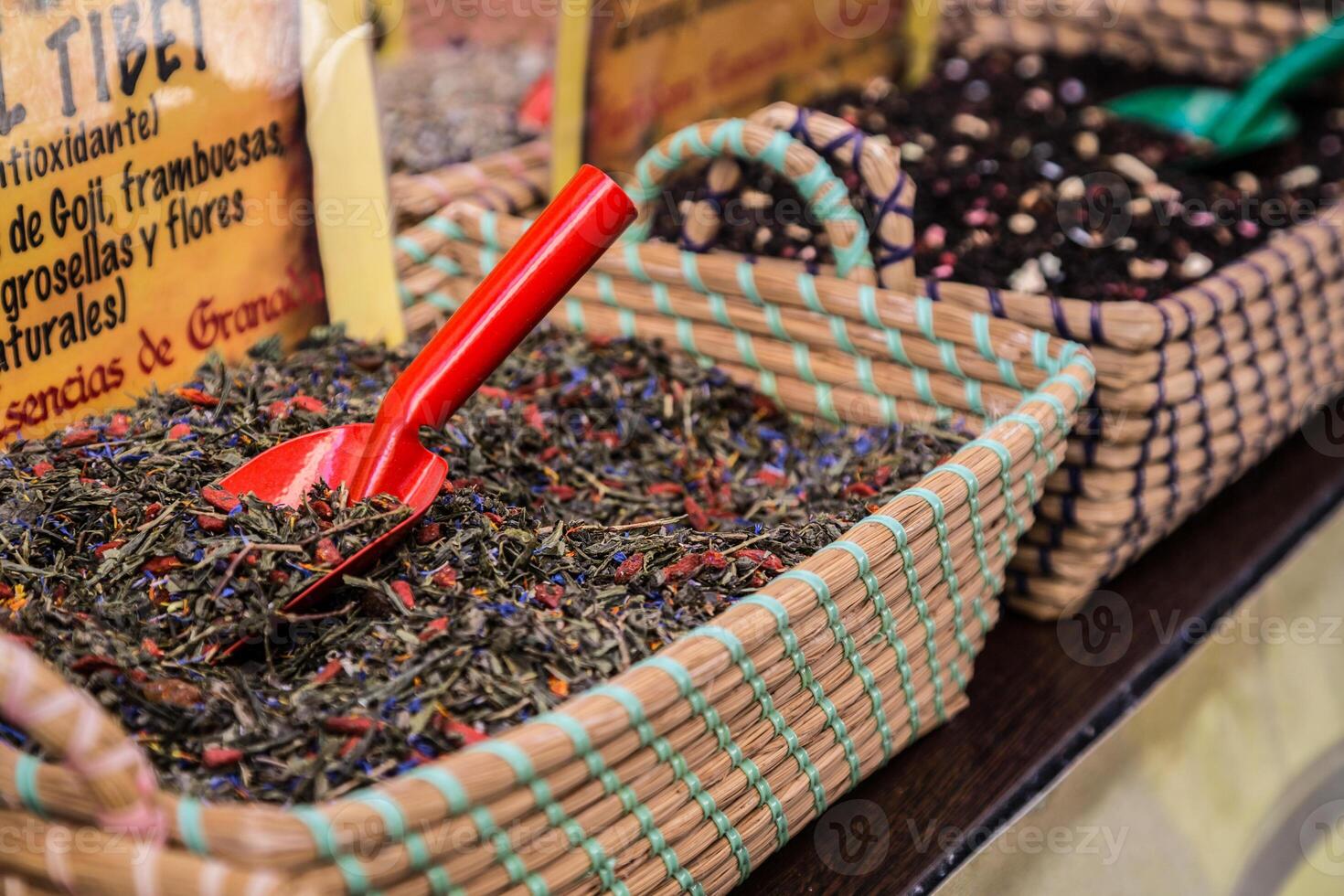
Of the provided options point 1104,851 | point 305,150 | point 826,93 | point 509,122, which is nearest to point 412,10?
point 509,122

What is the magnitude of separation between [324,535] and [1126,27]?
1480 millimetres

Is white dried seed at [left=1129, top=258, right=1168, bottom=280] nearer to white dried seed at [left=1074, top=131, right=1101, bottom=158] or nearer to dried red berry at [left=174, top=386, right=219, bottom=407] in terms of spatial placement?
white dried seed at [left=1074, top=131, right=1101, bottom=158]

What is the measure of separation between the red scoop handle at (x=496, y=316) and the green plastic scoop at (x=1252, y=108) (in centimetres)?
99

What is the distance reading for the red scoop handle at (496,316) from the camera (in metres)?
0.83

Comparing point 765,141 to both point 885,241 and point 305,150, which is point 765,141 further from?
point 305,150

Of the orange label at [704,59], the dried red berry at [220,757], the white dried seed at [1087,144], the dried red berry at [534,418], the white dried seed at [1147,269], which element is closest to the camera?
the dried red berry at [220,757]

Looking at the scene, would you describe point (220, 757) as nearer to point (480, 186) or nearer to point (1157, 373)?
point (1157, 373)

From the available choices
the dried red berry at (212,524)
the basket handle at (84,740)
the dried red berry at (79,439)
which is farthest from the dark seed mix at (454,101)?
the basket handle at (84,740)

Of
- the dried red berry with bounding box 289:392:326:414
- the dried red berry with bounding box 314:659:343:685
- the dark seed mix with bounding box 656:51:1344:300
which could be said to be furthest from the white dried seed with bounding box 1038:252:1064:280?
the dried red berry with bounding box 314:659:343:685

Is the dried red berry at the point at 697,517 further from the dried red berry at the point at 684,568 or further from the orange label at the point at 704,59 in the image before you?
the orange label at the point at 704,59

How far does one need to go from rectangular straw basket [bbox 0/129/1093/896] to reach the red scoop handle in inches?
10.2

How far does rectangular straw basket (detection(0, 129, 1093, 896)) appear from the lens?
0.52 m

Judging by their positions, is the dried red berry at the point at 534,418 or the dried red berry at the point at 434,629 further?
the dried red berry at the point at 534,418

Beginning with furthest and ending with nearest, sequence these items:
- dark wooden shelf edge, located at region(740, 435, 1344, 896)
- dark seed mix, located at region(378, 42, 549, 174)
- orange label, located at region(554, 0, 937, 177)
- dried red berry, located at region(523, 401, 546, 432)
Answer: dark seed mix, located at region(378, 42, 549, 174), orange label, located at region(554, 0, 937, 177), dried red berry, located at region(523, 401, 546, 432), dark wooden shelf edge, located at region(740, 435, 1344, 896)
